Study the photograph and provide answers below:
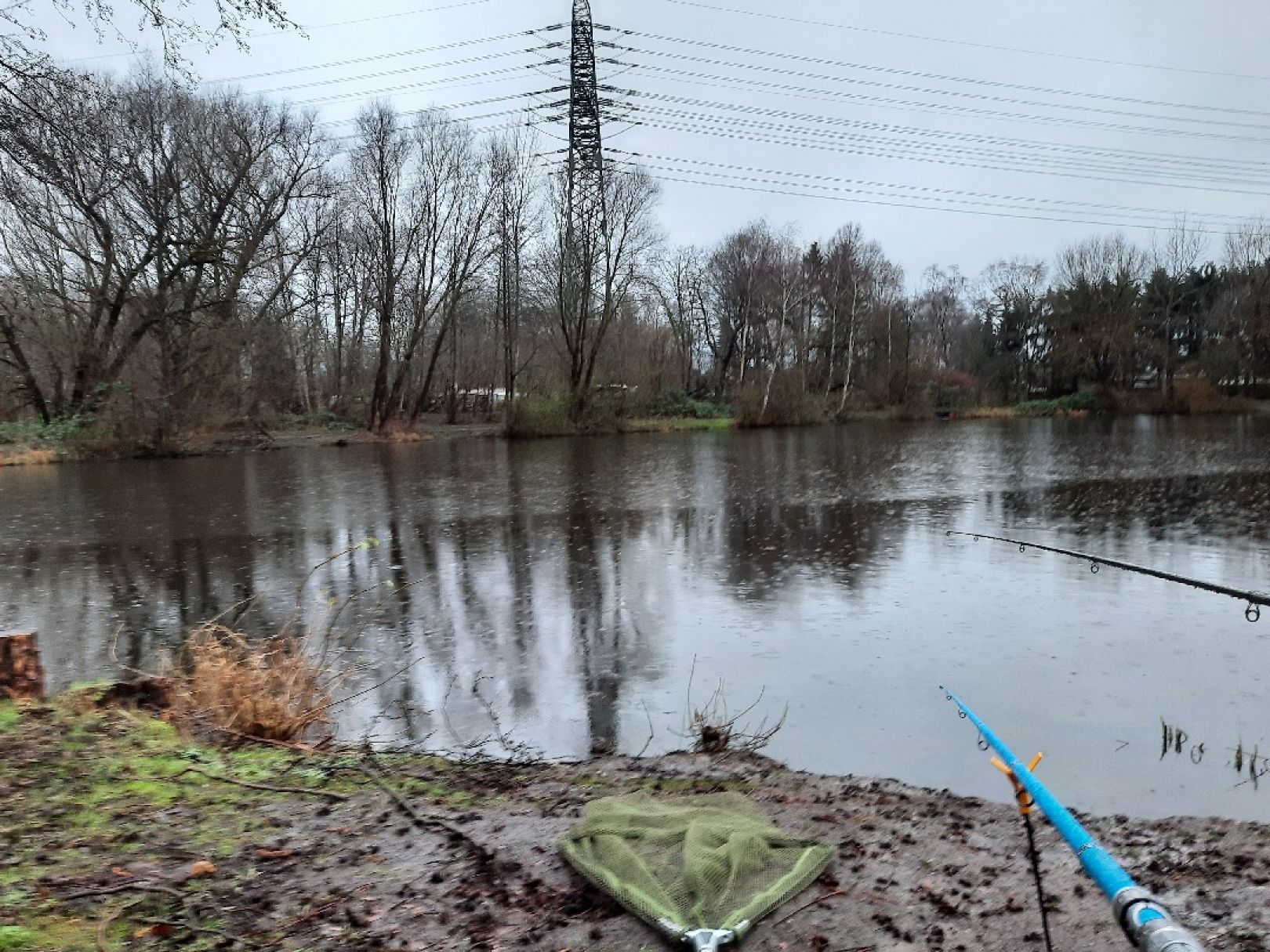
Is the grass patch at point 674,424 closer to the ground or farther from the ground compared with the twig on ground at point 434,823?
farther from the ground

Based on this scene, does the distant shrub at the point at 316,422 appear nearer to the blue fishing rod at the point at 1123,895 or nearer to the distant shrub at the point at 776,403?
the distant shrub at the point at 776,403

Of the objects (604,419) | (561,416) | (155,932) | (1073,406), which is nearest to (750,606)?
(155,932)

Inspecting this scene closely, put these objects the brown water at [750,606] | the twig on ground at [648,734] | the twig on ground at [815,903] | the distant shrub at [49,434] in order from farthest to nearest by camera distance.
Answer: the distant shrub at [49,434], the brown water at [750,606], the twig on ground at [648,734], the twig on ground at [815,903]

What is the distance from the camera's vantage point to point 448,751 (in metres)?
5.82

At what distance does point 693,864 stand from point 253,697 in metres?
3.31

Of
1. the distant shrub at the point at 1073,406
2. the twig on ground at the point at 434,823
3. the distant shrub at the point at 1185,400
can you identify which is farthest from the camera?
the distant shrub at the point at 1073,406

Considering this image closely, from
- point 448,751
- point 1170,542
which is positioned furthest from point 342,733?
point 1170,542

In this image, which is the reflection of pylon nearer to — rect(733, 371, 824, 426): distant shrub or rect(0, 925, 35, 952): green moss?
rect(733, 371, 824, 426): distant shrub

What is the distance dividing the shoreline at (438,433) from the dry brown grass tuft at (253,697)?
29441 mm

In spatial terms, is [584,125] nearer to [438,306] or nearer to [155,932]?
[438,306]

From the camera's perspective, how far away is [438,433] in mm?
43000

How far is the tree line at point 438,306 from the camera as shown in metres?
32.2

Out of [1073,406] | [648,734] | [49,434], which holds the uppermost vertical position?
[1073,406]

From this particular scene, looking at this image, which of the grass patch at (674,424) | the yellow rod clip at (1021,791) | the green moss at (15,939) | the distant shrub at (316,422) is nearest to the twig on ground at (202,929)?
the green moss at (15,939)
